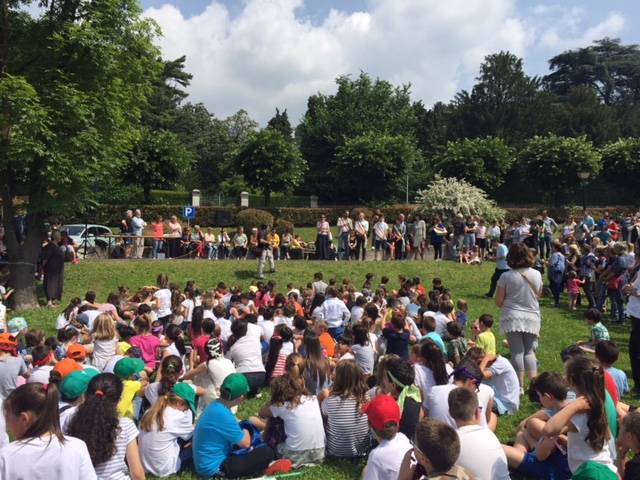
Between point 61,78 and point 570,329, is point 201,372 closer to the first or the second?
point 570,329

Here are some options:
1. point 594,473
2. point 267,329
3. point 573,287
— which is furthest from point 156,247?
point 594,473

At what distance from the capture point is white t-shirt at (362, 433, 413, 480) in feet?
16.1

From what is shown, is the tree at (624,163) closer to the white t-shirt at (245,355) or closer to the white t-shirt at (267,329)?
the white t-shirt at (267,329)

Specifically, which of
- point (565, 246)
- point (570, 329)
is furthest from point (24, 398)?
point (565, 246)

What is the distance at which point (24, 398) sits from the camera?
3666mm

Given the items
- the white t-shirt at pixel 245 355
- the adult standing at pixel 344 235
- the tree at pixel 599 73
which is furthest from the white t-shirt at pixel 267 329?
the tree at pixel 599 73

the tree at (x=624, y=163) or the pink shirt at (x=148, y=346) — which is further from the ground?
the tree at (x=624, y=163)

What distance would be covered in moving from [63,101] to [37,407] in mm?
13833

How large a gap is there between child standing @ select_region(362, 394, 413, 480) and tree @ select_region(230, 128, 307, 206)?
3271cm

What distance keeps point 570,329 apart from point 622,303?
1.68 metres

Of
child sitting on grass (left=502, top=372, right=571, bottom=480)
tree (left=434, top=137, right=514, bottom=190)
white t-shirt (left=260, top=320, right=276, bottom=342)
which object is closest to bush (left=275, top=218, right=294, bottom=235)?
white t-shirt (left=260, top=320, right=276, bottom=342)

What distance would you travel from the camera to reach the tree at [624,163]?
41656mm

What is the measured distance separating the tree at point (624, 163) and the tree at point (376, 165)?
15.3 metres

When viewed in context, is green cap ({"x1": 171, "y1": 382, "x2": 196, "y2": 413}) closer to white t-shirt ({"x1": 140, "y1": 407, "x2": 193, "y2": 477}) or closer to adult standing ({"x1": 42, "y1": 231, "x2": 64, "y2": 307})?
white t-shirt ({"x1": 140, "y1": 407, "x2": 193, "y2": 477})
